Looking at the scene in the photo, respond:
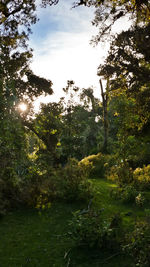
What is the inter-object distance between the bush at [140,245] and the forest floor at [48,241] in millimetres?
317

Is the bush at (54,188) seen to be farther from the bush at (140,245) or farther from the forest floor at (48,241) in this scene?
the bush at (140,245)

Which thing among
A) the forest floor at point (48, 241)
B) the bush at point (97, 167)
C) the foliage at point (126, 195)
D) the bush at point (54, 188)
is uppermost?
the bush at point (97, 167)

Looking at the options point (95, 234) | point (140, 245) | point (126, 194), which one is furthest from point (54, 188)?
point (140, 245)

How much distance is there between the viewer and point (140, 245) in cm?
413

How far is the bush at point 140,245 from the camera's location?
3.95 meters

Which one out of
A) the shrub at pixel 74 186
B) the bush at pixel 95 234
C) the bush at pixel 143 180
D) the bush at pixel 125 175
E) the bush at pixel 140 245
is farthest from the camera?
the bush at pixel 125 175

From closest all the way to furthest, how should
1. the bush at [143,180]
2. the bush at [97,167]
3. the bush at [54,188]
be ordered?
the bush at [54,188] < the bush at [143,180] < the bush at [97,167]

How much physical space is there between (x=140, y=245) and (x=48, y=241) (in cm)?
242

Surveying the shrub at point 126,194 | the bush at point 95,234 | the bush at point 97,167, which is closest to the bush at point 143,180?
the shrub at point 126,194

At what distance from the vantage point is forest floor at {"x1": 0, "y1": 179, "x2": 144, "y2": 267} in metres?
4.56

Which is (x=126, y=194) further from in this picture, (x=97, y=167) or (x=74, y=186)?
(x=97, y=167)

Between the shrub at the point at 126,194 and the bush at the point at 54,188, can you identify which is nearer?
the bush at the point at 54,188

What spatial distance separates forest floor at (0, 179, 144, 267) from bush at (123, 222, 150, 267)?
0.32 meters

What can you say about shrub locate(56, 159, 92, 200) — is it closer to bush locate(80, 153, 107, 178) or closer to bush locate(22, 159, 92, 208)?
bush locate(22, 159, 92, 208)
